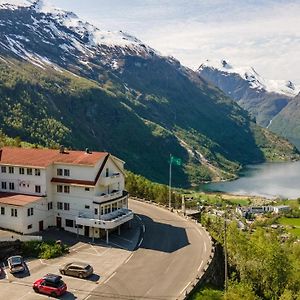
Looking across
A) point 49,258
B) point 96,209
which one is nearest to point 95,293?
point 49,258

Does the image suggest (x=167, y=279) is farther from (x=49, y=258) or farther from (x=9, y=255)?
(x=9, y=255)

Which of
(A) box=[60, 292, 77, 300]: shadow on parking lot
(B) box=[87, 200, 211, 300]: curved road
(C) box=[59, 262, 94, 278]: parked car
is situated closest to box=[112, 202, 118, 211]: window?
(B) box=[87, 200, 211, 300]: curved road

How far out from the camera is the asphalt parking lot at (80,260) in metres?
42.0

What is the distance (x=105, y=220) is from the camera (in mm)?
59562

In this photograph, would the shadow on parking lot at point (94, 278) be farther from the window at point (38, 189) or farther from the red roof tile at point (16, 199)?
the window at point (38, 189)

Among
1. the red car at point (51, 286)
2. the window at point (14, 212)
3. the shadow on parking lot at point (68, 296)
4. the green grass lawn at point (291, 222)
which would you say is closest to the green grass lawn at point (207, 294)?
the shadow on parking lot at point (68, 296)

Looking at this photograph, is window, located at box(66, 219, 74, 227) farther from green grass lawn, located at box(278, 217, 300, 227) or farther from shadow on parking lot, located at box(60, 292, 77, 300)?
green grass lawn, located at box(278, 217, 300, 227)

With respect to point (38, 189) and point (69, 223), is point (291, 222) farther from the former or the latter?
point (38, 189)

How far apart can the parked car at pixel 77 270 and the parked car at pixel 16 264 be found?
13.0ft

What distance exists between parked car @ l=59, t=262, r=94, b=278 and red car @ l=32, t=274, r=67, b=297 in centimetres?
356

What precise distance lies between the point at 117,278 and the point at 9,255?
13.1m

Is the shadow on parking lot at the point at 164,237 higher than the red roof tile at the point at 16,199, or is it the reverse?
the red roof tile at the point at 16,199

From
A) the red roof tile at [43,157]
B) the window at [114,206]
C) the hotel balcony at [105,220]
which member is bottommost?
the hotel balcony at [105,220]

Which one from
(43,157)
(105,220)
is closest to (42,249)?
(105,220)
